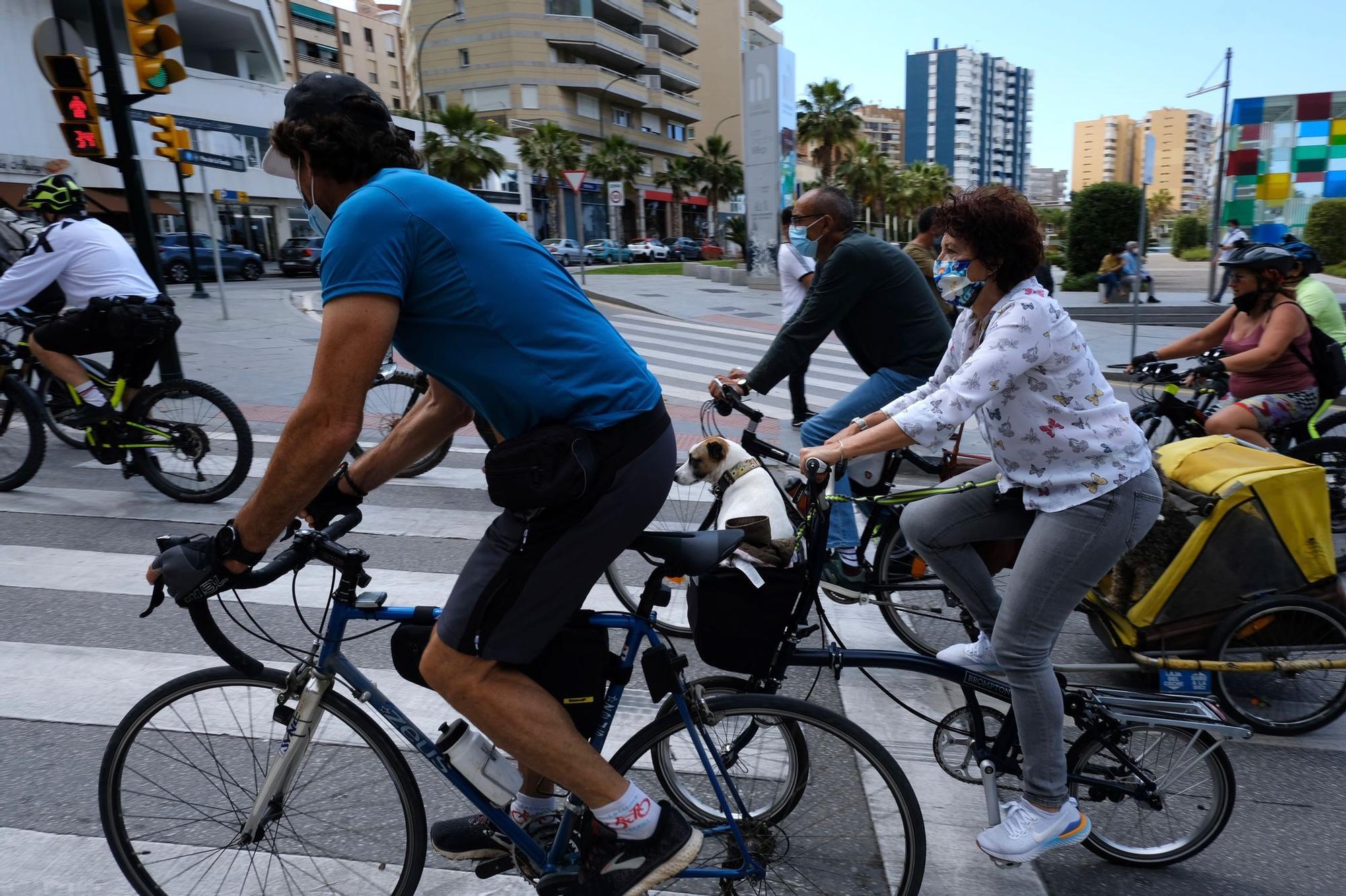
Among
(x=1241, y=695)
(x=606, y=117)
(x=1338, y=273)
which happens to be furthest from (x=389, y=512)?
(x=606, y=117)

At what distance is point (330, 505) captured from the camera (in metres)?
2.27

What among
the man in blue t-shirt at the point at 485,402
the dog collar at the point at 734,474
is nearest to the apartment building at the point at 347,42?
the dog collar at the point at 734,474

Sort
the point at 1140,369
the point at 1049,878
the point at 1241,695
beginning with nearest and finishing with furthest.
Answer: the point at 1049,878 → the point at 1241,695 → the point at 1140,369

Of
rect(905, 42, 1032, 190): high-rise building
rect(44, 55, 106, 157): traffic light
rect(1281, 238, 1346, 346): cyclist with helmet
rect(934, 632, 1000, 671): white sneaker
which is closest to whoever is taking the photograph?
rect(934, 632, 1000, 671): white sneaker

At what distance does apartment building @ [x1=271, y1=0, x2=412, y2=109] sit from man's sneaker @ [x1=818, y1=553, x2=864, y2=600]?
239ft

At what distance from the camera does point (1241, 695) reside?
140 inches

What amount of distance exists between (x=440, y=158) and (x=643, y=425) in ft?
169

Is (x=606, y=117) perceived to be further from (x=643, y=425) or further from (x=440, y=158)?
(x=643, y=425)

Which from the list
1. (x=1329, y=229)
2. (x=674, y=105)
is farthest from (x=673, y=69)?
(x=1329, y=229)

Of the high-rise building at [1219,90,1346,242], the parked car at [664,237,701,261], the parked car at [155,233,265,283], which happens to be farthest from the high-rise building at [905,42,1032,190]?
the high-rise building at [1219,90,1346,242]

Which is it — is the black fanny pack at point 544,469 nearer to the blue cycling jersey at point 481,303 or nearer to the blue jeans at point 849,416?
the blue cycling jersey at point 481,303

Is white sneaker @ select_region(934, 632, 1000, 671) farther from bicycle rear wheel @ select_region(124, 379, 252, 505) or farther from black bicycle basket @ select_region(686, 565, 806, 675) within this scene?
bicycle rear wheel @ select_region(124, 379, 252, 505)

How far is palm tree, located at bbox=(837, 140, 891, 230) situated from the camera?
64.5 meters

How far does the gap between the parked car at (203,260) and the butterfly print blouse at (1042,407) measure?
30.9 m
